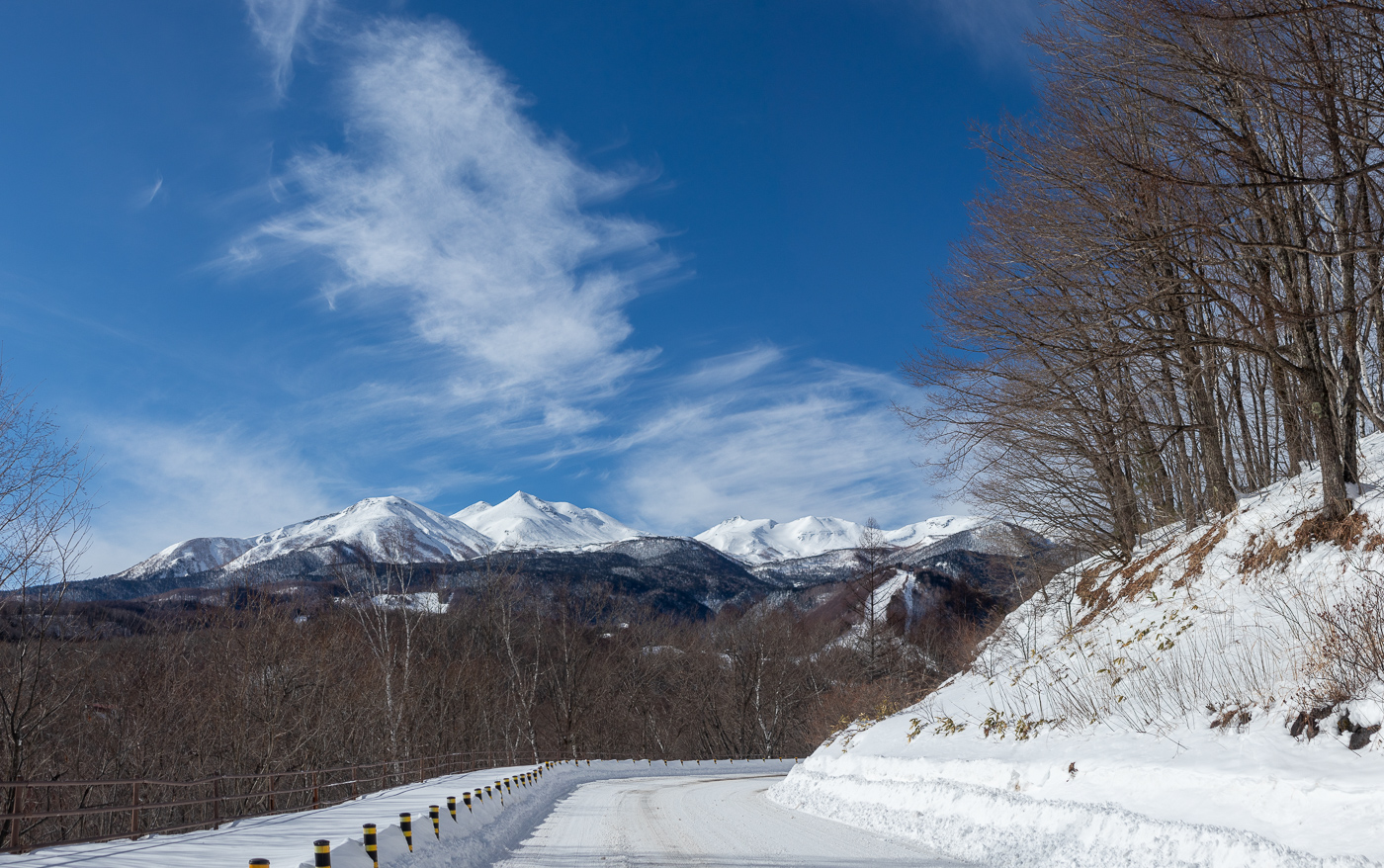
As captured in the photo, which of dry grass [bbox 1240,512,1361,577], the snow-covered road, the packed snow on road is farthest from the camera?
dry grass [bbox 1240,512,1361,577]

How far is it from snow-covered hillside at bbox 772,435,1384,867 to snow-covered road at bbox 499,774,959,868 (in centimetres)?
75

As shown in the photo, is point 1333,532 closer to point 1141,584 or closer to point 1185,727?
point 1185,727

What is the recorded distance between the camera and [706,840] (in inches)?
458

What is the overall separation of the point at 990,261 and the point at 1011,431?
152 inches

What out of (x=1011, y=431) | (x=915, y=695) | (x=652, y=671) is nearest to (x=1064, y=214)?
(x=1011, y=431)

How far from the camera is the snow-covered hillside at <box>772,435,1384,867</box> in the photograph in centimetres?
645

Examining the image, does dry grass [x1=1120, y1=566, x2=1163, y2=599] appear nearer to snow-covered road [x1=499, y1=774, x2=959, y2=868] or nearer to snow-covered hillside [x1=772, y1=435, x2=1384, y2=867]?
snow-covered hillside [x1=772, y1=435, x2=1384, y2=867]

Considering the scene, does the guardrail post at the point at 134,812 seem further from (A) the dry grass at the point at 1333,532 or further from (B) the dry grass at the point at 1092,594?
(B) the dry grass at the point at 1092,594

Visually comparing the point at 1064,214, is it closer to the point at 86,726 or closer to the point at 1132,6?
the point at 1132,6

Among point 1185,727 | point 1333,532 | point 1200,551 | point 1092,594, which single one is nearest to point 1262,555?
point 1333,532

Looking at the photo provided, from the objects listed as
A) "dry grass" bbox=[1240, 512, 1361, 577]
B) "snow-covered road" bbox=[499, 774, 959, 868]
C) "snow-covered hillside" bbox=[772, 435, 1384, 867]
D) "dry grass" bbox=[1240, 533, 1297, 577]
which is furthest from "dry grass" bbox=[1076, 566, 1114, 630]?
"snow-covered road" bbox=[499, 774, 959, 868]

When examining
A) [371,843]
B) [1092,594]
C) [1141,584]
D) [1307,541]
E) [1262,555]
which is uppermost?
[1307,541]

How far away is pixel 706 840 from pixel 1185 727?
646 cm

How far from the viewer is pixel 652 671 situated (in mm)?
66188
